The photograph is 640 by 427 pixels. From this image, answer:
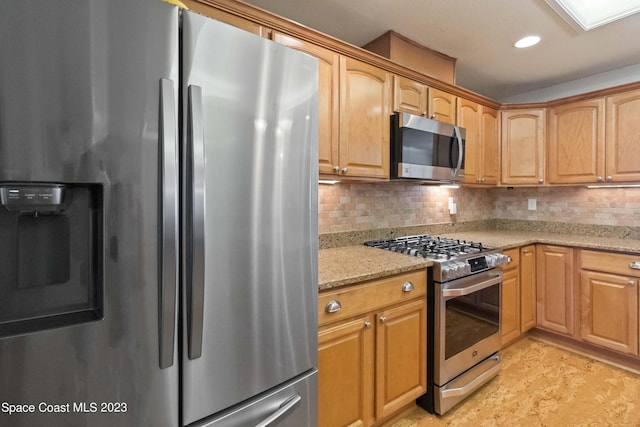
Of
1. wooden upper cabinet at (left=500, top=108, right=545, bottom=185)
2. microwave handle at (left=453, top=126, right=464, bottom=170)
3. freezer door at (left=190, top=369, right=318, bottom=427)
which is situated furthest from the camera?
wooden upper cabinet at (left=500, top=108, right=545, bottom=185)

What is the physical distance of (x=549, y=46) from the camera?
2.32 metres

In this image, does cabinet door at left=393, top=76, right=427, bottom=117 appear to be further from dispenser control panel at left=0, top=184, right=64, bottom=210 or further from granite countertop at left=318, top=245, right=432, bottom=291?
dispenser control panel at left=0, top=184, right=64, bottom=210

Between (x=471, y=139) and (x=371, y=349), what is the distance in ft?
6.64

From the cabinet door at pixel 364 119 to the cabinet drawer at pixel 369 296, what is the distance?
2.25 ft

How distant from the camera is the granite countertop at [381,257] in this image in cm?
147

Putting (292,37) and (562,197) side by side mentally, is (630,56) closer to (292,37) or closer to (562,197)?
(562,197)

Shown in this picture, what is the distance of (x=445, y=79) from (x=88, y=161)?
8.34 feet

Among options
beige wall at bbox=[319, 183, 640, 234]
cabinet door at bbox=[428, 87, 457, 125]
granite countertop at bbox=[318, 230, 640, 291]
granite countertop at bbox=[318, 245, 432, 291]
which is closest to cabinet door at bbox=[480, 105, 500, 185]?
beige wall at bbox=[319, 183, 640, 234]

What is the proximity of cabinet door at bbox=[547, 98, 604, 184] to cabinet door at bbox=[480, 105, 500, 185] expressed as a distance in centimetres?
48

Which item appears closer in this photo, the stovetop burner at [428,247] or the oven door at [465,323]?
the oven door at [465,323]

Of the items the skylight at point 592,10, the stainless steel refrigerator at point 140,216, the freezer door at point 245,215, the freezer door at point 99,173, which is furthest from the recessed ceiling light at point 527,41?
the freezer door at point 99,173

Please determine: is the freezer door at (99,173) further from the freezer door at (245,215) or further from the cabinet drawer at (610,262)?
the cabinet drawer at (610,262)

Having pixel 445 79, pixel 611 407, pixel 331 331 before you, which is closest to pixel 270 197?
pixel 331 331

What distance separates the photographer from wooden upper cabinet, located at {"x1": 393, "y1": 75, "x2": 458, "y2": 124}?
6.90 feet
